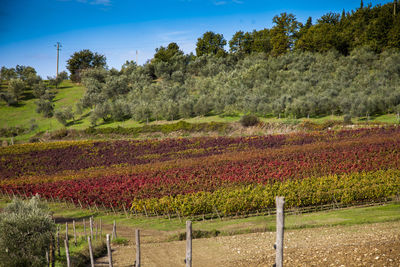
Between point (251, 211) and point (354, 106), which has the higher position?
point (354, 106)

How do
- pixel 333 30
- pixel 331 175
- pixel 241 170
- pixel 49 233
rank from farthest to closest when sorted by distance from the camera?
pixel 333 30 → pixel 241 170 → pixel 331 175 → pixel 49 233

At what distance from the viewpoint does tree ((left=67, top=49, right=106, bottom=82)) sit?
149500mm

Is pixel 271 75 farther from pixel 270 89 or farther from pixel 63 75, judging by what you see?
pixel 63 75

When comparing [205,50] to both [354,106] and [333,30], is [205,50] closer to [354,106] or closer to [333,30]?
[333,30]

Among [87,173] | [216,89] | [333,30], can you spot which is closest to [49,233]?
[87,173]

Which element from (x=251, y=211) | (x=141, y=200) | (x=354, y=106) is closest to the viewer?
(x=251, y=211)

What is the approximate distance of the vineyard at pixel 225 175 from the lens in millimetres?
25594

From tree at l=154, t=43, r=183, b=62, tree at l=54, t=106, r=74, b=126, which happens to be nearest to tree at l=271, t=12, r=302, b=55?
tree at l=154, t=43, r=183, b=62

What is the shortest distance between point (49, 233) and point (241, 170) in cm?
2184

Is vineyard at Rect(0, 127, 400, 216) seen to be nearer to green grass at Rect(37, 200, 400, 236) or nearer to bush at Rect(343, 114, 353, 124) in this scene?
green grass at Rect(37, 200, 400, 236)

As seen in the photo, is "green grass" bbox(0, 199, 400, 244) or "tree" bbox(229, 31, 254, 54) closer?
"green grass" bbox(0, 199, 400, 244)

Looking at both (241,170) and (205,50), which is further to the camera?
(205,50)

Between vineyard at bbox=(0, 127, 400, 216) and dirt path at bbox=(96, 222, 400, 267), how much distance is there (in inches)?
242

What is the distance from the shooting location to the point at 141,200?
91.9ft
